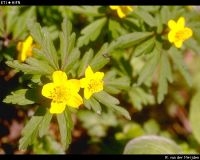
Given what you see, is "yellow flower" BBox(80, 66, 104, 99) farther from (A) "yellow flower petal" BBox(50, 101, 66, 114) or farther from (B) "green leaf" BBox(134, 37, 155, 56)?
(B) "green leaf" BBox(134, 37, 155, 56)

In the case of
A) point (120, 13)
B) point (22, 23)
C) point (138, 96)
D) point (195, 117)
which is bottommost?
point (195, 117)

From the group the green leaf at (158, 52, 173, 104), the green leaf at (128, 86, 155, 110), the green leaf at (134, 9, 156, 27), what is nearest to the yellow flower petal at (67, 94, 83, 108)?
the green leaf at (158, 52, 173, 104)

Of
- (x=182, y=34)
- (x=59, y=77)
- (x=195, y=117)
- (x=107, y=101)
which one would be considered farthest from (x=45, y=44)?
(x=195, y=117)

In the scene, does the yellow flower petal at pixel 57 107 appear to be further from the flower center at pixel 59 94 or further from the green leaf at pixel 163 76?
the green leaf at pixel 163 76

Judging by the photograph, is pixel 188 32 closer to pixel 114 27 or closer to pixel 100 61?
pixel 114 27

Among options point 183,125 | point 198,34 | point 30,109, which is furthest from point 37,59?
point 183,125

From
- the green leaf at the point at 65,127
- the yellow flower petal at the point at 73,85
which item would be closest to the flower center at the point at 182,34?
the yellow flower petal at the point at 73,85

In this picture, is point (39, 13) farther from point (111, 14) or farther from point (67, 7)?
point (111, 14)
